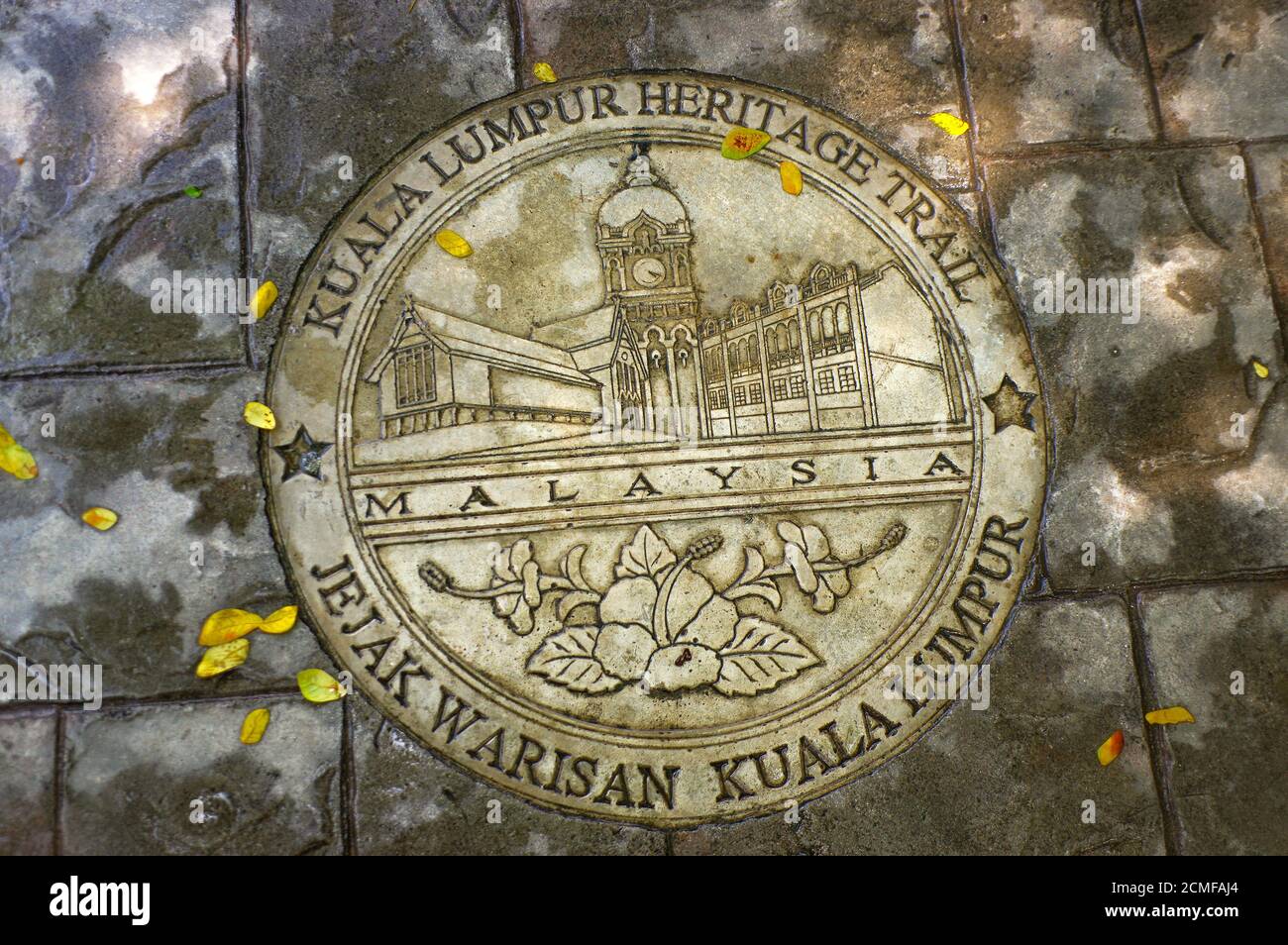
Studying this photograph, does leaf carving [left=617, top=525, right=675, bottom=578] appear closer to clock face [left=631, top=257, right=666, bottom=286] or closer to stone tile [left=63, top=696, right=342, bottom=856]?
clock face [left=631, top=257, right=666, bottom=286]

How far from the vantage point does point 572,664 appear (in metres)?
3.04

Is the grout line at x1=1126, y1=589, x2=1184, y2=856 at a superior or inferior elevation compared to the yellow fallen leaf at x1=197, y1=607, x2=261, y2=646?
inferior

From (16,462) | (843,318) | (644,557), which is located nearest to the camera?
(16,462)

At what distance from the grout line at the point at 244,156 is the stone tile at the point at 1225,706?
3.29 m

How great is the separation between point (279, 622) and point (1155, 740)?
304 cm

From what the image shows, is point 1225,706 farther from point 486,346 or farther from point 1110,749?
point 486,346

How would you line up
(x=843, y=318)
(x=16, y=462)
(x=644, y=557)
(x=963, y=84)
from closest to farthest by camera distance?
(x=16, y=462) → (x=644, y=557) → (x=843, y=318) → (x=963, y=84)

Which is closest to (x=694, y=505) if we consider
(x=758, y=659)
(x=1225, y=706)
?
(x=758, y=659)

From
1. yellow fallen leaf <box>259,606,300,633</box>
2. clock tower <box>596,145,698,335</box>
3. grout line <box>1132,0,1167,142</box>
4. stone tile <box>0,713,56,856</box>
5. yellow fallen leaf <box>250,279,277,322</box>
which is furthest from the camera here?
grout line <box>1132,0,1167,142</box>

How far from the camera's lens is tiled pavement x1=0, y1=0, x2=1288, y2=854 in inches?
116

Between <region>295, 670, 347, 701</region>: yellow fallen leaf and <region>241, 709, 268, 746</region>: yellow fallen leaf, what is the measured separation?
0.15m

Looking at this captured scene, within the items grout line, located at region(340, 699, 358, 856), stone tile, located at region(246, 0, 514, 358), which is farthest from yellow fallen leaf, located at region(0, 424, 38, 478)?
grout line, located at region(340, 699, 358, 856)
